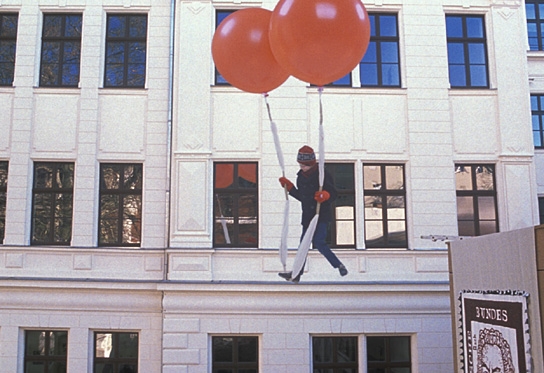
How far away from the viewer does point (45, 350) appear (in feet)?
28.9

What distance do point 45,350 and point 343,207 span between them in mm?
4906

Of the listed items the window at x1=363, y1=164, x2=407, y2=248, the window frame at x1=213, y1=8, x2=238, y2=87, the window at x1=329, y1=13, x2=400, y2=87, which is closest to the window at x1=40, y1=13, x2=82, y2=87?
the window frame at x1=213, y1=8, x2=238, y2=87

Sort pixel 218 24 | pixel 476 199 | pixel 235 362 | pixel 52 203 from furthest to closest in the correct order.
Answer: pixel 218 24, pixel 476 199, pixel 52 203, pixel 235 362

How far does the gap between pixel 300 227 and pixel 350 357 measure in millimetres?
2037

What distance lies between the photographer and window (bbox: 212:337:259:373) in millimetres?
8664

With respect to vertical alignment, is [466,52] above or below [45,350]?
above

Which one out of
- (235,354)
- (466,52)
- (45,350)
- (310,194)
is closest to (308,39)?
(310,194)

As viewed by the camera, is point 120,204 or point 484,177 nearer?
point 120,204

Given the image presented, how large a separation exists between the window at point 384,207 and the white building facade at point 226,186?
0.02 metres

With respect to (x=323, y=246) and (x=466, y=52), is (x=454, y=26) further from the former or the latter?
(x=323, y=246)

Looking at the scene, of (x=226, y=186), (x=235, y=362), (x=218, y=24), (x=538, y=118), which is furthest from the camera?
(x=538, y=118)

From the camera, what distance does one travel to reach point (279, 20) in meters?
4.80

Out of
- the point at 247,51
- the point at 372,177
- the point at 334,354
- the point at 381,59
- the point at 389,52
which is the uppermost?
the point at 389,52

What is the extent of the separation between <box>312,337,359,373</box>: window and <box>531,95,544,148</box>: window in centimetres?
461
